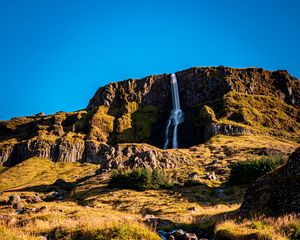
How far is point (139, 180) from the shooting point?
7356 cm

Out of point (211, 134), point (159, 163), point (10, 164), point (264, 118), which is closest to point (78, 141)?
point (10, 164)

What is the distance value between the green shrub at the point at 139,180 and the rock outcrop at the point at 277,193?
49452mm

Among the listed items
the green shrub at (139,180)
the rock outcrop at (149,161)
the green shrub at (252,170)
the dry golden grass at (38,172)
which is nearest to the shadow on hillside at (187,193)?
the green shrub at (139,180)

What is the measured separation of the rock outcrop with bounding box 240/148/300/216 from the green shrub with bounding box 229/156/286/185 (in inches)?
1976

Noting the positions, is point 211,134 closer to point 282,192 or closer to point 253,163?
point 253,163

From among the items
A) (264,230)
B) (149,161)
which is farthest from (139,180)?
(264,230)

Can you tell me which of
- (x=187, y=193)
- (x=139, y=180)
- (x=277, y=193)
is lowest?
(x=187, y=193)

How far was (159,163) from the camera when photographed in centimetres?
10006

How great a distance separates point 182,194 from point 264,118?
15163cm

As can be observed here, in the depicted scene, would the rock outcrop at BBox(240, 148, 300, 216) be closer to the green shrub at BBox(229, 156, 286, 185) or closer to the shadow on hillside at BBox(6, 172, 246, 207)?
the shadow on hillside at BBox(6, 172, 246, 207)

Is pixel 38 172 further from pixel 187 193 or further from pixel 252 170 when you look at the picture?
→ pixel 252 170

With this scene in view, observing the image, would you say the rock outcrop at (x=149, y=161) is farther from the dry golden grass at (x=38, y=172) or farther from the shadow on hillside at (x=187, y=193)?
the dry golden grass at (x=38, y=172)

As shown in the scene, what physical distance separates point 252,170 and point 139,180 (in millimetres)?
26826

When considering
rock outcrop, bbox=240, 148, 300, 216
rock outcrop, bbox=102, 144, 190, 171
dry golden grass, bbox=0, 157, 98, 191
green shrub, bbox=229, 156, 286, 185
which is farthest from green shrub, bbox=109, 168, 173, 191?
dry golden grass, bbox=0, 157, 98, 191
